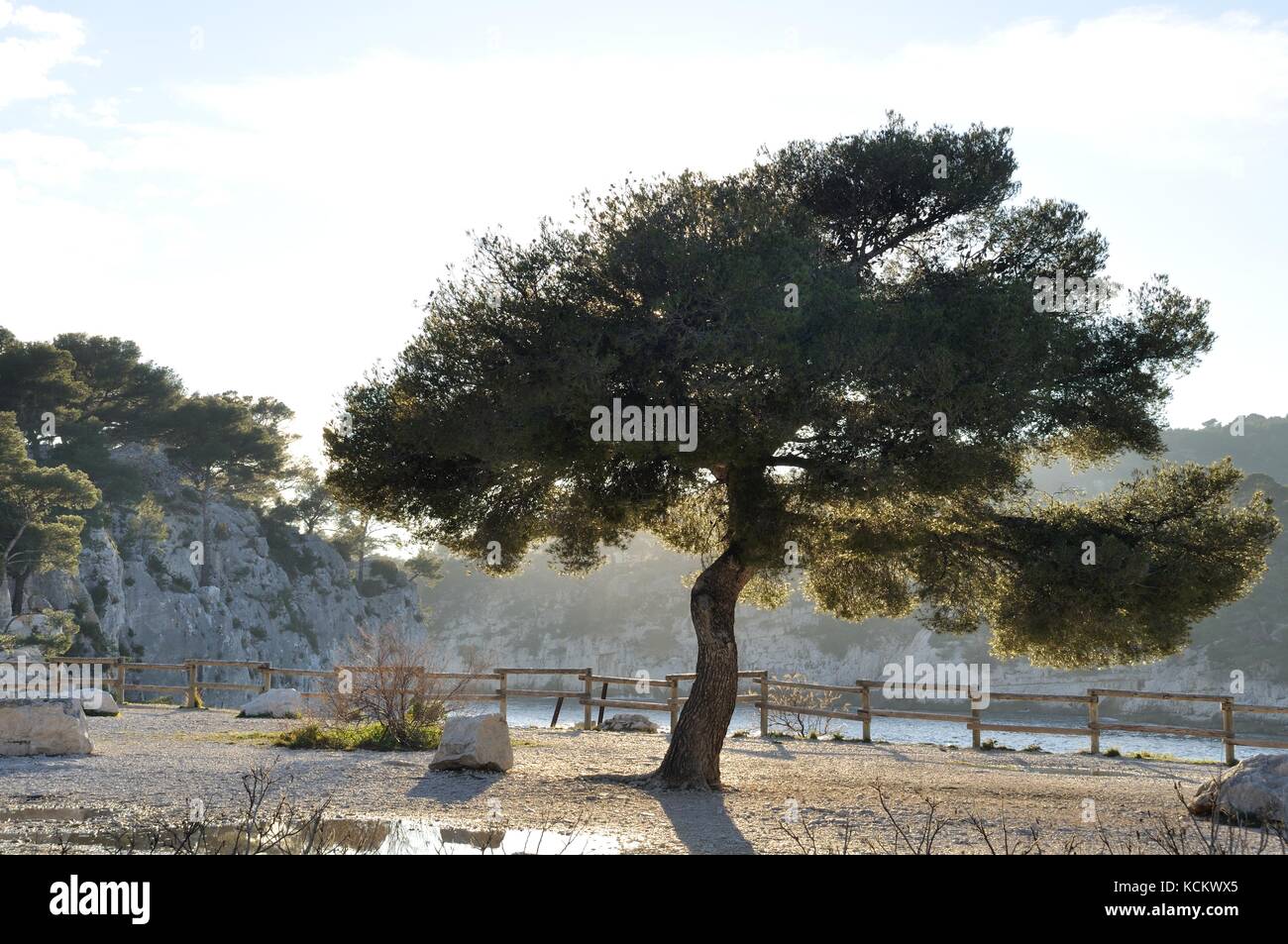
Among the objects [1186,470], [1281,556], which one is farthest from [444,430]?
[1281,556]

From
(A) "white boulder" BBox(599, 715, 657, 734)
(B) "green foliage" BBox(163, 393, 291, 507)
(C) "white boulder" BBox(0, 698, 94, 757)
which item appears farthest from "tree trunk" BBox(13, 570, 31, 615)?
(C) "white boulder" BBox(0, 698, 94, 757)

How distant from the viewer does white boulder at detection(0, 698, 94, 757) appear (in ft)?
49.9

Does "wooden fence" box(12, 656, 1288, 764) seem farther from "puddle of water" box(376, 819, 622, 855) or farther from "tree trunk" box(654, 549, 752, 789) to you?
"puddle of water" box(376, 819, 622, 855)

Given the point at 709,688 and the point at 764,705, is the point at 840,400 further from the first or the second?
the point at 764,705

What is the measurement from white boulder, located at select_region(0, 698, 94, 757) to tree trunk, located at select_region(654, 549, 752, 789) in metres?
8.41

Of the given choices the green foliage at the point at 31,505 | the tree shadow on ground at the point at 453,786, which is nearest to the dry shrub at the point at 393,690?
the tree shadow on ground at the point at 453,786

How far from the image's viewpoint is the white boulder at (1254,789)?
33.2 ft

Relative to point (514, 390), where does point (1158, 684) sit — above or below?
below

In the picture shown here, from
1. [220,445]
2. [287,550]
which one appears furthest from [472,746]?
[287,550]

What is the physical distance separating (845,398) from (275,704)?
16.7 meters

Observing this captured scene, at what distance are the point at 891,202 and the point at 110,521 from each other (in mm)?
46497

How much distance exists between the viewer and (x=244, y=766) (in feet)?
45.1

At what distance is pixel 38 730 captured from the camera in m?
15.2
